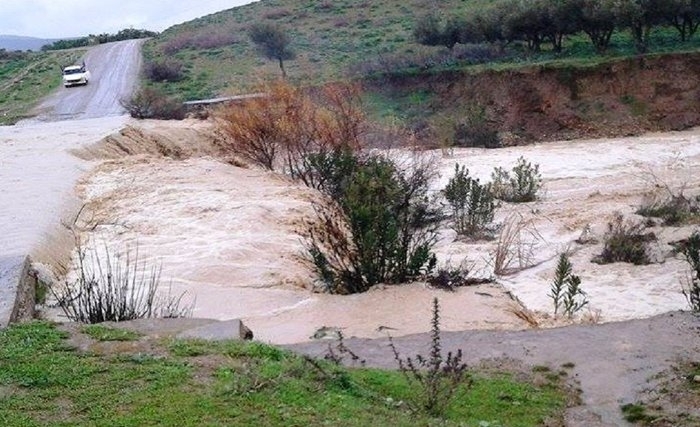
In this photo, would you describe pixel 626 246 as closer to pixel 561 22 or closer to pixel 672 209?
pixel 672 209

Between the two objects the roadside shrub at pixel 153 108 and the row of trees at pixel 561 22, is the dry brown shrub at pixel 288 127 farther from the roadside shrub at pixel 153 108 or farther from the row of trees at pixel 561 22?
the row of trees at pixel 561 22

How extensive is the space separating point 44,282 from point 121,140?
14.4m

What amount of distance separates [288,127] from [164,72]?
25.6 meters

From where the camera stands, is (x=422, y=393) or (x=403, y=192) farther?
A: (x=403, y=192)

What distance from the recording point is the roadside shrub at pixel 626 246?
13.9 metres

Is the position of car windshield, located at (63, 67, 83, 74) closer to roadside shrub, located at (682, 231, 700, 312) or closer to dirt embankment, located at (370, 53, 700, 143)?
dirt embankment, located at (370, 53, 700, 143)

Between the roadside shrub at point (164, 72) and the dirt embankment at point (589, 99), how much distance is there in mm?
17150

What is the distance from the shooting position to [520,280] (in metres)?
13.2

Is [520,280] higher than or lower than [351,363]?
lower

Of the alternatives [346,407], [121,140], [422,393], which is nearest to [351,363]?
[422,393]

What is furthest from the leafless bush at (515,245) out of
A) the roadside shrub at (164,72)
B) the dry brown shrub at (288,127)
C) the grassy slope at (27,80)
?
the roadside shrub at (164,72)

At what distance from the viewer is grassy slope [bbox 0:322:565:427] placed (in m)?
5.41

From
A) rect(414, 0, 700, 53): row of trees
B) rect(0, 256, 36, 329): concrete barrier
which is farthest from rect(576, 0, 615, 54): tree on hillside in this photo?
rect(0, 256, 36, 329): concrete barrier

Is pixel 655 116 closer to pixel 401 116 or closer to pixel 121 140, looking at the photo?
pixel 401 116
